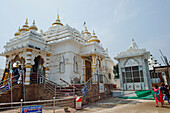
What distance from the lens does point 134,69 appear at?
1611 centimetres

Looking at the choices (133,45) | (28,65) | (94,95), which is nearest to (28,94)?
(28,65)

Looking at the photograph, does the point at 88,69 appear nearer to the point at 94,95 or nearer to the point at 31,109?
the point at 94,95

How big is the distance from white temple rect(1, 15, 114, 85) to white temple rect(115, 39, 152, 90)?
14.0ft

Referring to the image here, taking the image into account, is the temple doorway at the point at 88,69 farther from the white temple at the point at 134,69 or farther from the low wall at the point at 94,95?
the white temple at the point at 134,69

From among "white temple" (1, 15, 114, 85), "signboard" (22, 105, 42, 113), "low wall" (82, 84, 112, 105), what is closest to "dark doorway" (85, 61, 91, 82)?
"white temple" (1, 15, 114, 85)

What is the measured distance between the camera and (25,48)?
10500 millimetres

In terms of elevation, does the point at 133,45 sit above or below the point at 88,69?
above

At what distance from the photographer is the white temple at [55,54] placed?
11328 mm

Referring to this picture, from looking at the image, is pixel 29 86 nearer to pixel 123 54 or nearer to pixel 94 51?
pixel 94 51

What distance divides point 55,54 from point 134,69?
10504 millimetres

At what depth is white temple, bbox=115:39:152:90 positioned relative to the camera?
15195 millimetres

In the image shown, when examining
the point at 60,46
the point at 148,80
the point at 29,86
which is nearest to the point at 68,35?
the point at 60,46

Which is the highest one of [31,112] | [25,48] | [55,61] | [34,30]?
[34,30]

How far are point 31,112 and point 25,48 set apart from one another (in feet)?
24.3
